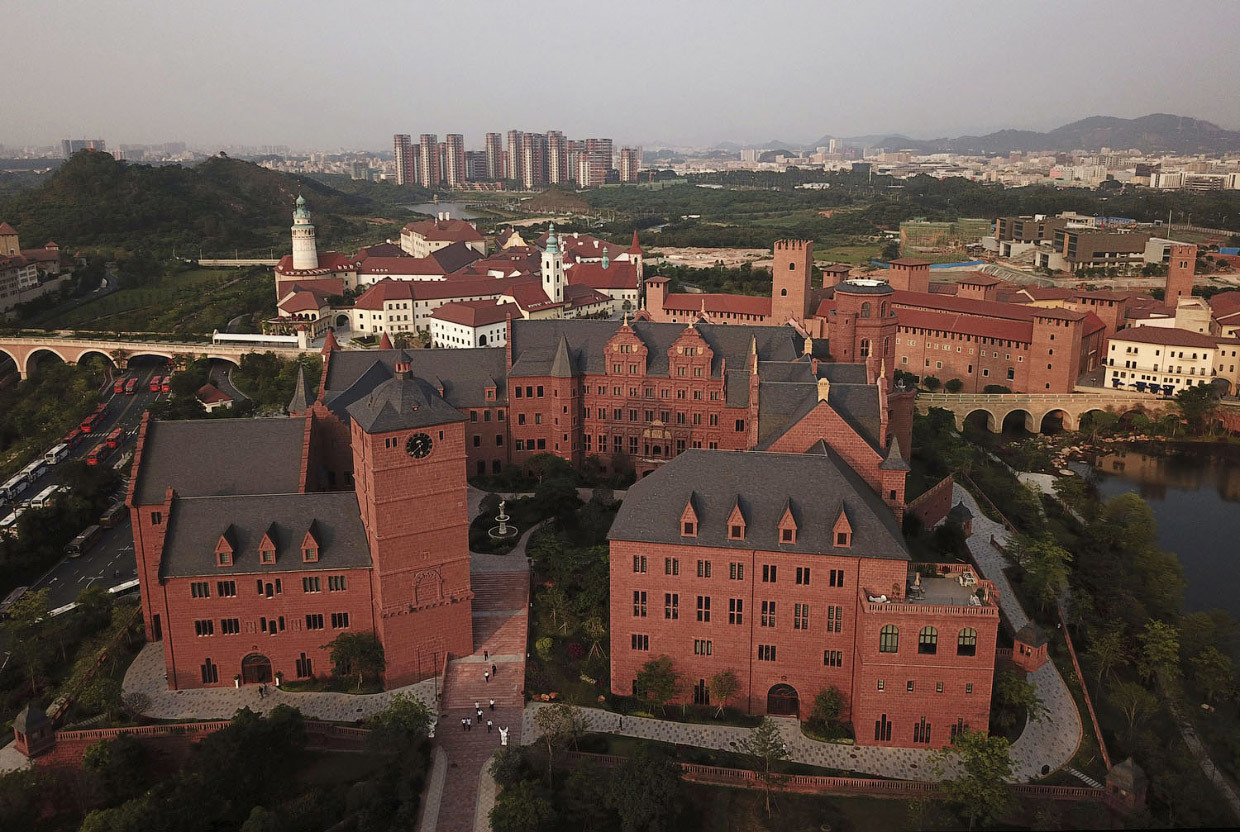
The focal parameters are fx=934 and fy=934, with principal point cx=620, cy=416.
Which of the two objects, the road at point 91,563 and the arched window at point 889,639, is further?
the road at point 91,563

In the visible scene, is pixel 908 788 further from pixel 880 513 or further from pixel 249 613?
pixel 249 613

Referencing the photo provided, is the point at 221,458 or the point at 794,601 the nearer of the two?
the point at 794,601

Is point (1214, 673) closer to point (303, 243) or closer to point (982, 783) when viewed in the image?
point (982, 783)

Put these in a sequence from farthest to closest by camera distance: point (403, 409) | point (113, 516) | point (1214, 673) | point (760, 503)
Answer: point (113, 516)
point (1214, 673)
point (403, 409)
point (760, 503)

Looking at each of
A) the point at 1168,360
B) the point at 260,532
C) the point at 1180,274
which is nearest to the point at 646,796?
the point at 260,532

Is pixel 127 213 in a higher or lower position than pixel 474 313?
higher

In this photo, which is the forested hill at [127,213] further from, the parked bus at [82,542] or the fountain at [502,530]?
the fountain at [502,530]

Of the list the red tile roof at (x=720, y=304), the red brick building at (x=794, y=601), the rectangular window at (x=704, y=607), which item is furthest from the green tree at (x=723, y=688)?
the red tile roof at (x=720, y=304)
